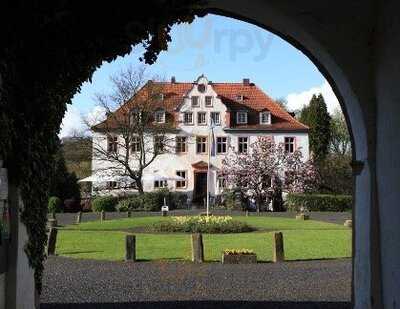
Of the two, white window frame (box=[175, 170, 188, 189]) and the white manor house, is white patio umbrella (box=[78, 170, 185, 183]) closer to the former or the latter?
the white manor house

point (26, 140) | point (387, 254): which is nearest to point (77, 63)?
point (26, 140)

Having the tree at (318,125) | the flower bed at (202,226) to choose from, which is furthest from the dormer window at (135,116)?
the flower bed at (202,226)

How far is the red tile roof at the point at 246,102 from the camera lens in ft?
188

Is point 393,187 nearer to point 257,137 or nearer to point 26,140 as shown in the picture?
point 26,140

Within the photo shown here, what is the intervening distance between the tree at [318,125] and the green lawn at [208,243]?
38.5 metres

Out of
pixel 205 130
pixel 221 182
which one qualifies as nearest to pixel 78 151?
pixel 205 130

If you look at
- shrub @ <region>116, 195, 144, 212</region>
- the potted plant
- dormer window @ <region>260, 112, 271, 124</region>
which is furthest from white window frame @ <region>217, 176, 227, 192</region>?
the potted plant

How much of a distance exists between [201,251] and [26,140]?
32.7 feet

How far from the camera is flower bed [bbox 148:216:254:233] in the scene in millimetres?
25206

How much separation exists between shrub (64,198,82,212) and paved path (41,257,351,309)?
31.7 meters

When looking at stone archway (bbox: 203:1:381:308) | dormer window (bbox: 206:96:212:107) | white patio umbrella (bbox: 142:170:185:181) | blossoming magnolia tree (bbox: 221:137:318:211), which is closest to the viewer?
stone archway (bbox: 203:1:381:308)

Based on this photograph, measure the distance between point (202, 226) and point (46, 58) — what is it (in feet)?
68.8

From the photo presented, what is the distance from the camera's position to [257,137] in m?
56.1

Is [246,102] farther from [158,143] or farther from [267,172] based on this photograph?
[267,172]
